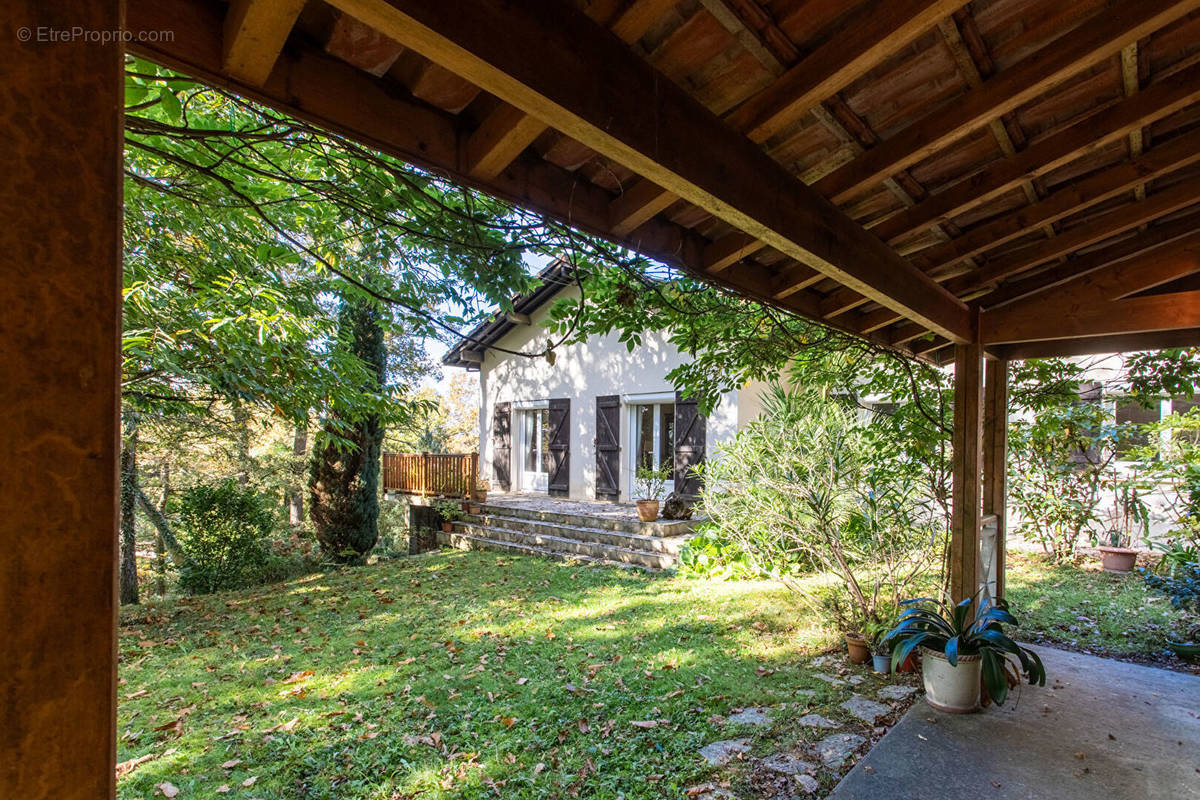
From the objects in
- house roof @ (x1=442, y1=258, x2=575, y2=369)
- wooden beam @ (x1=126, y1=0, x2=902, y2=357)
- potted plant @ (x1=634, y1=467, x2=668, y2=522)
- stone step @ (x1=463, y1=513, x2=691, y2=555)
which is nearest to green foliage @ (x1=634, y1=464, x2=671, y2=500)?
potted plant @ (x1=634, y1=467, x2=668, y2=522)

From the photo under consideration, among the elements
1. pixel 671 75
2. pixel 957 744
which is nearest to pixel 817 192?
pixel 671 75

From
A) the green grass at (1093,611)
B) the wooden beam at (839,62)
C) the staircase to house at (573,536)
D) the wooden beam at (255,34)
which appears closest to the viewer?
the wooden beam at (255,34)

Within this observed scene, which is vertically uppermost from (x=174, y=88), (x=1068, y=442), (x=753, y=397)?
(x=174, y=88)

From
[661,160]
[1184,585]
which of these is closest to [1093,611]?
[1184,585]

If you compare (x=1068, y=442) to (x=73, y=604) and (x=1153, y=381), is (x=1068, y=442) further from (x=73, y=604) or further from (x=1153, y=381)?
(x=73, y=604)

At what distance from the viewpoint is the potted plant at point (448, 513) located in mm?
9711

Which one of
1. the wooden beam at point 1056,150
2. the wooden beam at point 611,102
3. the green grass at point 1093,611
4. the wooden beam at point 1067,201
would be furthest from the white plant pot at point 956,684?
the wooden beam at point 611,102

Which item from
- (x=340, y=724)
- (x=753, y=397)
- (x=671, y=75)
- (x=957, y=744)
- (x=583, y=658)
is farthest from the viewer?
(x=753, y=397)

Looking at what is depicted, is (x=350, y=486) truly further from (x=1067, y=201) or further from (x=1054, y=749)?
(x=1067, y=201)

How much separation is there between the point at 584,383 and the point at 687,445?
105 inches

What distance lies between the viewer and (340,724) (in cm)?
314

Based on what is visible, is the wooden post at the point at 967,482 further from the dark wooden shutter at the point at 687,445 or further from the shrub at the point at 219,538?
the shrub at the point at 219,538

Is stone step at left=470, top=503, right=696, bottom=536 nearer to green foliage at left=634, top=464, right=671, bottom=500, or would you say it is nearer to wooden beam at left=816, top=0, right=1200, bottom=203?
green foliage at left=634, top=464, right=671, bottom=500

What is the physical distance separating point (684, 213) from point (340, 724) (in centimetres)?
319
